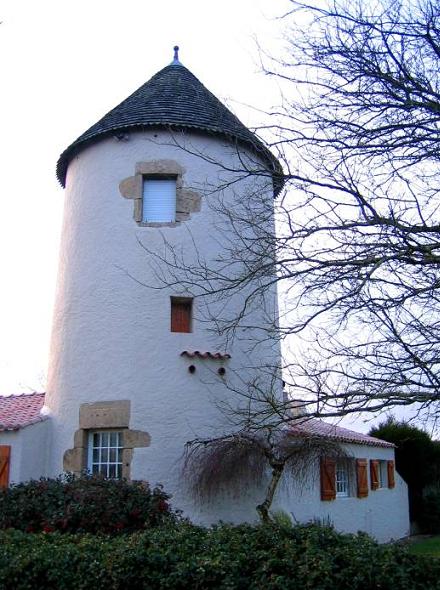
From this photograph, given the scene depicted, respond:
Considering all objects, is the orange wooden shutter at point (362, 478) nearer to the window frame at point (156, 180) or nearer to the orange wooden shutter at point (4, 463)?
the window frame at point (156, 180)

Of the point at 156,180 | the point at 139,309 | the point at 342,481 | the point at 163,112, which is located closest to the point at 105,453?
the point at 139,309

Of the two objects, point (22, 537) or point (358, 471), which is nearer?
point (22, 537)

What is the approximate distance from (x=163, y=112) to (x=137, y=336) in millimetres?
4204

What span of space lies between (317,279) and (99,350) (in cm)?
599

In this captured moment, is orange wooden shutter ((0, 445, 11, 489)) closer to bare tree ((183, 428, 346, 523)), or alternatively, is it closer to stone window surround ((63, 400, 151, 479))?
stone window surround ((63, 400, 151, 479))

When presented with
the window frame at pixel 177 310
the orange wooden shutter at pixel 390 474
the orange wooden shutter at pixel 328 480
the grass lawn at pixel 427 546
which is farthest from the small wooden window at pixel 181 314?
the orange wooden shutter at pixel 390 474

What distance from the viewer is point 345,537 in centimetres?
667

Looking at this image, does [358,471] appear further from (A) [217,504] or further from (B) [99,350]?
(B) [99,350]

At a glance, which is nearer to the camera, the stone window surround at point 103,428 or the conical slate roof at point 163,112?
the stone window surround at point 103,428

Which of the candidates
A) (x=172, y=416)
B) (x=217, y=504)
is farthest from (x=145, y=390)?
(x=217, y=504)

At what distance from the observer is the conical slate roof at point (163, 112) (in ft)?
42.1

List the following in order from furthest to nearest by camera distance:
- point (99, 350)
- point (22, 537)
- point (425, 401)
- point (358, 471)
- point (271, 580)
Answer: point (358, 471) → point (99, 350) → point (22, 537) → point (425, 401) → point (271, 580)

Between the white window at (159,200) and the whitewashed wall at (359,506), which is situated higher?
the white window at (159,200)

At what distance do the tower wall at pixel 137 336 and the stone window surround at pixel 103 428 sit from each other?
17mm
